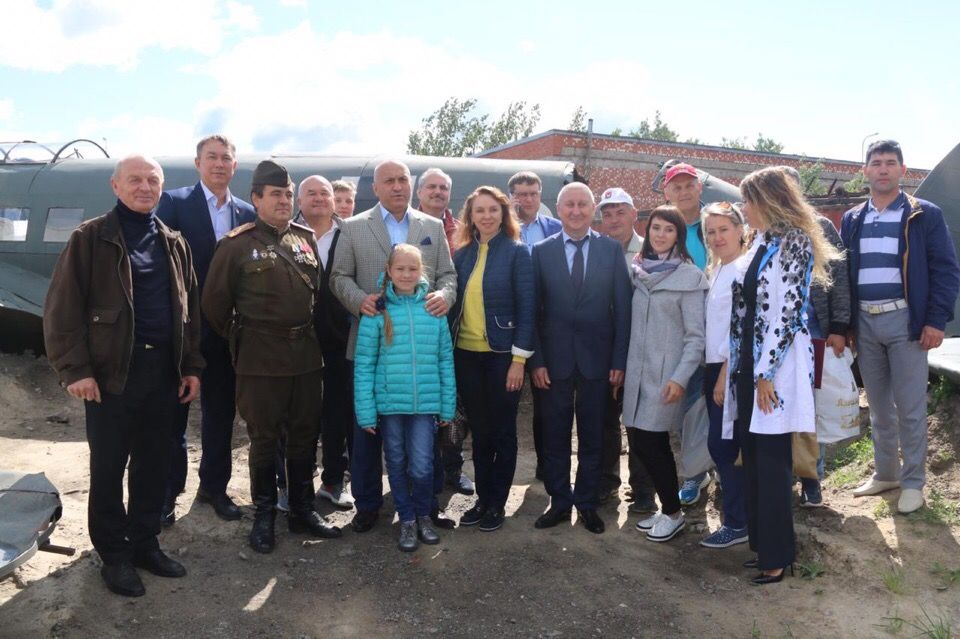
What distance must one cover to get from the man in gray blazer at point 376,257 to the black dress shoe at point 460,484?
1.00 m

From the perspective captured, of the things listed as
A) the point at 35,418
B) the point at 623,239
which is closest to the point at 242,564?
the point at 623,239

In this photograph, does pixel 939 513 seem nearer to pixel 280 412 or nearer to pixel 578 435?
pixel 578 435

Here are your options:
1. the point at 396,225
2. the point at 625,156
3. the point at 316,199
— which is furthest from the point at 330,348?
the point at 625,156

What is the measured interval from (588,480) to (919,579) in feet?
6.36

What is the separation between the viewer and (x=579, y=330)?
4.74 metres

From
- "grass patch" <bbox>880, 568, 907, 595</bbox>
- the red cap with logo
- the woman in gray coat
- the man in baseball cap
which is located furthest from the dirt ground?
the red cap with logo

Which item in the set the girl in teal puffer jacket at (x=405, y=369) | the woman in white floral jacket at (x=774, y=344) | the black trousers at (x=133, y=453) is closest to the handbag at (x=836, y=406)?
the woman in white floral jacket at (x=774, y=344)

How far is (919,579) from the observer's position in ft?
13.5

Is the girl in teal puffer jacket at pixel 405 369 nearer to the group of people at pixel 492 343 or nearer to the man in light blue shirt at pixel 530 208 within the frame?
the group of people at pixel 492 343

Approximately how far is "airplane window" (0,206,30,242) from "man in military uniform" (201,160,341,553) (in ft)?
23.7

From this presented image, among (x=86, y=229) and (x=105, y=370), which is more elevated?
(x=86, y=229)

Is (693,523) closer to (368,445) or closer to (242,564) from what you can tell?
(368,445)

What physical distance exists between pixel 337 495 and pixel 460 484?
964 millimetres

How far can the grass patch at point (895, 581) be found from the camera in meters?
4.01
